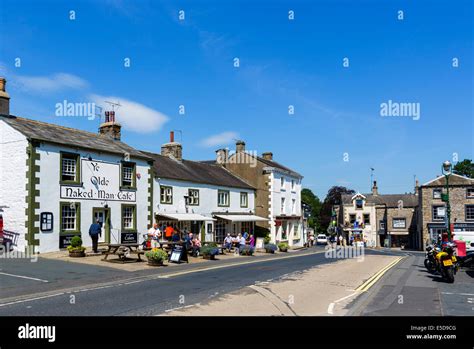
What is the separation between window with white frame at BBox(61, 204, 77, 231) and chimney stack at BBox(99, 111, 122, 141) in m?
7.31

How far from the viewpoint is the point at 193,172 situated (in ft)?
114

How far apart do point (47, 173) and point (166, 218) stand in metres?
9.04

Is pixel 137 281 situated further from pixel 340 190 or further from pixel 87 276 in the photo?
pixel 340 190

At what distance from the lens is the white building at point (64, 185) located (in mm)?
20438

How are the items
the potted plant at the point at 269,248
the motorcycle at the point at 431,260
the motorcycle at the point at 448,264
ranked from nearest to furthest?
the motorcycle at the point at 448,264 → the motorcycle at the point at 431,260 → the potted plant at the point at 269,248

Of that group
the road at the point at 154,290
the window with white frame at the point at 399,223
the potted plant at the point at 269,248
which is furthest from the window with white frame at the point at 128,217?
the window with white frame at the point at 399,223

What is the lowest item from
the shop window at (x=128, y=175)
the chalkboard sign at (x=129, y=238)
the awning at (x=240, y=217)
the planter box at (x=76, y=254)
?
the planter box at (x=76, y=254)

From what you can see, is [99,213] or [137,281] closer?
[137,281]

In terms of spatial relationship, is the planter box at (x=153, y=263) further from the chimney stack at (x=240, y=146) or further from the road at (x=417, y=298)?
the chimney stack at (x=240, y=146)

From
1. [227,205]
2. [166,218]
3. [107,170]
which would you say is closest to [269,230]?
[227,205]

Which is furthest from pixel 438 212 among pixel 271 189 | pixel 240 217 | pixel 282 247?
pixel 240 217

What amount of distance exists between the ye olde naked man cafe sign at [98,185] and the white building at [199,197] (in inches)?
141

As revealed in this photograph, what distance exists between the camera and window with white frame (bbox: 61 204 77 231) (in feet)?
71.8
